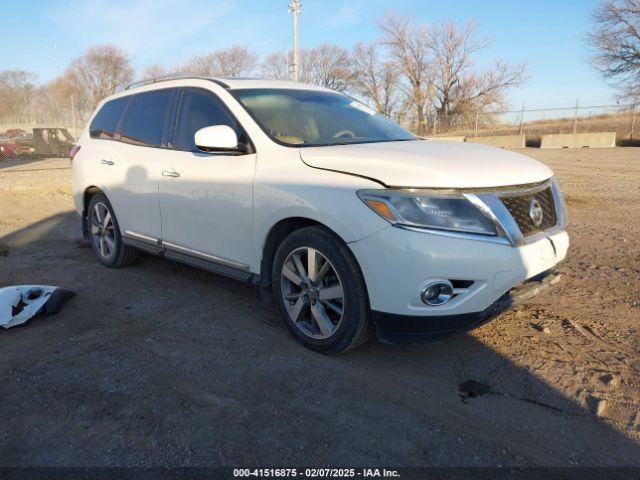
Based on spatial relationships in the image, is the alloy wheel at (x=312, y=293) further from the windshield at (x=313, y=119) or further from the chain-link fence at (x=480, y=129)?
the chain-link fence at (x=480, y=129)

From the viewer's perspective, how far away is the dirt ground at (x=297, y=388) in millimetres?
2396

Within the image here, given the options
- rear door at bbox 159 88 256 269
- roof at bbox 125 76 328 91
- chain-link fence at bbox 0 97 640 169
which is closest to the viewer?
rear door at bbox 159 88 256 269

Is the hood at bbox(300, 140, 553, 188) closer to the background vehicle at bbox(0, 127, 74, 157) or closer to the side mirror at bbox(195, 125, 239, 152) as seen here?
the side mirror at bbox(195, 125, 239, 152)

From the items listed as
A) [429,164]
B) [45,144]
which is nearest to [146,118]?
[429,164]

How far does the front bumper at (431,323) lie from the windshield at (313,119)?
1.41 m

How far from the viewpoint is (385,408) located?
274 centimetres

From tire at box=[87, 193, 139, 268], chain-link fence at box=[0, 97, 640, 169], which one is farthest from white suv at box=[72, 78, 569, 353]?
chain-link fence at box=[0, 97, 640, 169]

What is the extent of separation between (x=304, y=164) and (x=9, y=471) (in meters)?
2.23

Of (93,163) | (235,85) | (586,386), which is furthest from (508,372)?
(93,163)

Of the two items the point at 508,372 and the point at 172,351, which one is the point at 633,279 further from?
the point at 172,351

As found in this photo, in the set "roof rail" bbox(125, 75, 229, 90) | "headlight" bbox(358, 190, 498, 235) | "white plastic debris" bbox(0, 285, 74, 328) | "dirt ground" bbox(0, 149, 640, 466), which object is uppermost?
"roof rail" bbox(125, 75, 229, 90)

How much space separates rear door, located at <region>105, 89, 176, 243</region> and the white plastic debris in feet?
2.93

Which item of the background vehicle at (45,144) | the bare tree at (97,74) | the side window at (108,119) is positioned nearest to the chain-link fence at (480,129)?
the background vehicle at (45,144)

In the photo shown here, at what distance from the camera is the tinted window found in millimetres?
4531
